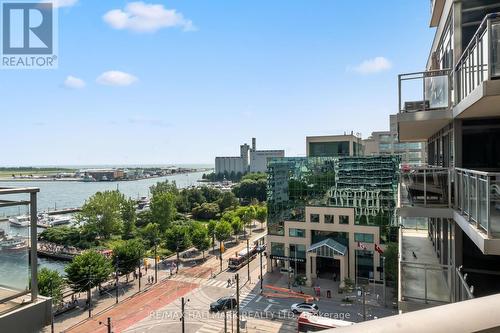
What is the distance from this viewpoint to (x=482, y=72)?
5.49 meters

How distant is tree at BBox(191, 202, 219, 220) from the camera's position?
86.6 m

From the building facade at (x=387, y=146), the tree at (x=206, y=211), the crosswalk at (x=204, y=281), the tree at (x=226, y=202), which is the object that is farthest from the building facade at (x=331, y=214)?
the tree at (x=226, y=202)

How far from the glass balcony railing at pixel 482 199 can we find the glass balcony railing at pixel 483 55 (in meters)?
1.58

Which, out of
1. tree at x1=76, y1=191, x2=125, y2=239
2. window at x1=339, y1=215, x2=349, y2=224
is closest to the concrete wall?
window at x1=339, y1=215, x2=349, y2=224

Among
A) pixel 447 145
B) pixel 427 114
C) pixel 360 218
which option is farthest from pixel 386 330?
pixel 360 218

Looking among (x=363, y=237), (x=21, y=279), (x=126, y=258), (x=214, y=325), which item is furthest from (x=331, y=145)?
(x=21, y=279)

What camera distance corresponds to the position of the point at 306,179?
41656mm

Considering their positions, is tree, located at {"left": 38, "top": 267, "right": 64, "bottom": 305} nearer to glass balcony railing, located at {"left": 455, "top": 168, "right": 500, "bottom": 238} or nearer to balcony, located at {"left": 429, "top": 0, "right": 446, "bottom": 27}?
glass balcony railing, located at {"left": 455, "top": 168, "right": 500, "bottom": 238}

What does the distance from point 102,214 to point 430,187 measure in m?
65.8

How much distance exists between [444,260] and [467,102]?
5.01 m

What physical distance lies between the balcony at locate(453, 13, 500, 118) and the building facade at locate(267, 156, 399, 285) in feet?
102

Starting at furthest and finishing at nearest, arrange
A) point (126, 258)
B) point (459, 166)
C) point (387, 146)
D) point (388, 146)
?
1. point (387, 146)
2. point (388, 146)
3. point (126, 258)
4. point (459, 166)

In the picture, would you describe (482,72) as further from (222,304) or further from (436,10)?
(222,304)

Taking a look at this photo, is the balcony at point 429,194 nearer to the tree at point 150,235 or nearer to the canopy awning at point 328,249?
the canopy awning at point 328,249
